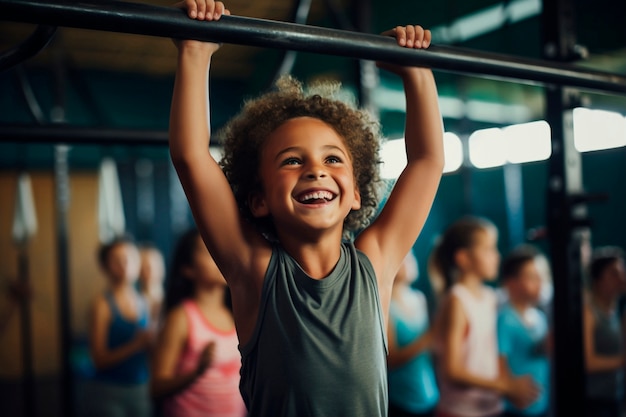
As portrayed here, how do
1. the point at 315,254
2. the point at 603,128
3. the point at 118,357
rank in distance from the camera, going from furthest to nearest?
the point at 603,128 < the point at 118,357 < the point at 315,254

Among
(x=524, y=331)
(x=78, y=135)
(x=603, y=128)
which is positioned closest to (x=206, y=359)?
(x=78, y=135)

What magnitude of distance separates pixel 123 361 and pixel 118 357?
9 centimetres

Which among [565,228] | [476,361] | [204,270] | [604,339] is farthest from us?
[604,339]

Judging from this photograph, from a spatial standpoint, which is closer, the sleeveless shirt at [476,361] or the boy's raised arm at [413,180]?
the boy's raised arm at [413,180]

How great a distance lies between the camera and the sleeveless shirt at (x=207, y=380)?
1.76m

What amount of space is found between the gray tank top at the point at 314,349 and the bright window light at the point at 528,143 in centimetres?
450

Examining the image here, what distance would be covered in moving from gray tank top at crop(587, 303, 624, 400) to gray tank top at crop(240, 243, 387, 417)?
179cm

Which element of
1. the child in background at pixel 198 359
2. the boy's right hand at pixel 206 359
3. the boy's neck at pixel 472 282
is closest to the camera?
the boy's right hand at pixel 206 359

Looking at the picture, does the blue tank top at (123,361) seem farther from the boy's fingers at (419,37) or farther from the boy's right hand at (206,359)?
the boy's fingers at (419,37)

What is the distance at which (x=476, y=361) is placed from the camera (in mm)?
2076

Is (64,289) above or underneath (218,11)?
underneath

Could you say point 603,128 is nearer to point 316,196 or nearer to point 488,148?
point 488,148

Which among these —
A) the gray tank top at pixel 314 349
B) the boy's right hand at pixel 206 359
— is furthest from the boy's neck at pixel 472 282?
the gray tank top at pixel 314 349

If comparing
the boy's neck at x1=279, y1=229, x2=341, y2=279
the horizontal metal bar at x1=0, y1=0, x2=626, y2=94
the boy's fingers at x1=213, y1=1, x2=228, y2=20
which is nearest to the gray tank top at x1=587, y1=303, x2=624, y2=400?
the horizontal metal bar at x1=0, y1=0, x2=626, y2=94
